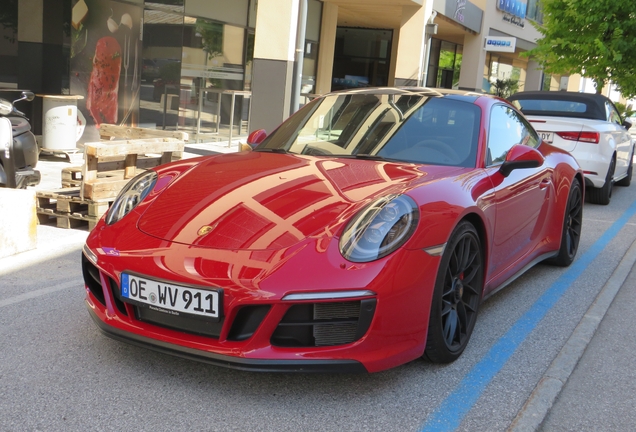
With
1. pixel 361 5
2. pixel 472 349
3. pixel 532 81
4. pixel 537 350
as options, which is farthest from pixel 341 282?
pixel 532 81

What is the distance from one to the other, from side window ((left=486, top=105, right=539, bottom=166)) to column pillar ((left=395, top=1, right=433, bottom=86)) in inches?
480

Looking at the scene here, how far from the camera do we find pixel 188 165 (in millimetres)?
4035

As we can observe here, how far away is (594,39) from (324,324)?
1713 cm

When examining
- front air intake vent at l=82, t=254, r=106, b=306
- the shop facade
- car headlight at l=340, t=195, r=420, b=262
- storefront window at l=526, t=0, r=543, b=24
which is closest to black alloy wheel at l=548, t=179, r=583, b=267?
car headlight at l=340, t=195, r=420, b=262

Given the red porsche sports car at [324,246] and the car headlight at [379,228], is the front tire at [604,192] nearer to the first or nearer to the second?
the red porsche sports car at [324,246]

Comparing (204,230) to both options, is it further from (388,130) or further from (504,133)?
Result: (504,133)

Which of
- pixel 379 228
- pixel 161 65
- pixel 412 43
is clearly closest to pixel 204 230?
pixel 379 228

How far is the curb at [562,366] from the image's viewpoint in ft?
9.93

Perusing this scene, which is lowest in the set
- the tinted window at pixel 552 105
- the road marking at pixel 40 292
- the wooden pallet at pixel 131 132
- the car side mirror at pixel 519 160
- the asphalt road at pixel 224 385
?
the road marking at pixel 40 292

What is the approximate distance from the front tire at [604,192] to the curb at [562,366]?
4.36m

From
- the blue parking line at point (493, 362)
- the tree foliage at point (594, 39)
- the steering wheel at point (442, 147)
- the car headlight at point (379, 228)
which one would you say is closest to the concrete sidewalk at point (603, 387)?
the blue parking line at point (493, 362)

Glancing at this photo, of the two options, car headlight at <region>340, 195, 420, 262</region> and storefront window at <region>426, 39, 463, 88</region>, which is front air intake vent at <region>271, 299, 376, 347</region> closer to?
car headlight at <region>340, 195, 420, 262</region>

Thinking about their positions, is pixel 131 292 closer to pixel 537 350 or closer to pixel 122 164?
pixel 537 350

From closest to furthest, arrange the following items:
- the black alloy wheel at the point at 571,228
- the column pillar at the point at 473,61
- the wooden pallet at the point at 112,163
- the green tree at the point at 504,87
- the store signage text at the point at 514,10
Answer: the black alloy wheel at the point at 571,228 → the wooden pallet at the point at 112,163 → the column pillar at the point at 473,61 → the store signage text at the point at 514,10 → the green tree at the point at 504,87
